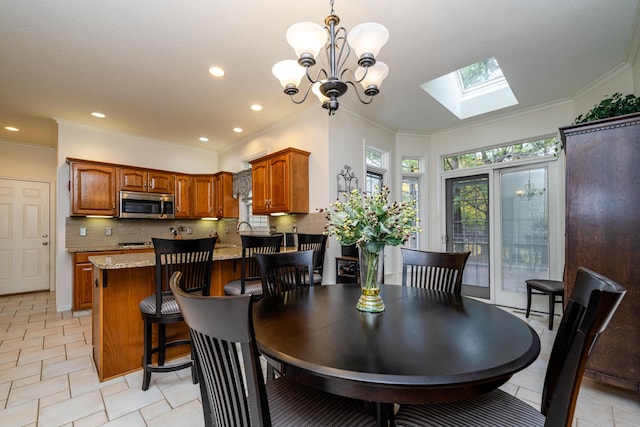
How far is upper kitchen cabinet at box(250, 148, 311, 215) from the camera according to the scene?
3.86 m

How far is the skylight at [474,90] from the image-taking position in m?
3.84

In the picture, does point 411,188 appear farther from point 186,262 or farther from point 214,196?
point 186,262

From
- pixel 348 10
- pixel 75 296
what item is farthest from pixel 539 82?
pixel 75 296

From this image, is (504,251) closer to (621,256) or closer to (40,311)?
(621,256)

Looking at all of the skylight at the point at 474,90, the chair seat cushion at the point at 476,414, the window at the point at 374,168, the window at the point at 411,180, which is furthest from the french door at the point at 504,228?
the chair seat cushion at the point at 476,414

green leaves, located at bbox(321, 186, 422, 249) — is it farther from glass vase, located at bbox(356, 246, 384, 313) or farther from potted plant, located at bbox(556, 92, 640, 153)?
potted plant, located at bbox(556, 92, 640, 153)

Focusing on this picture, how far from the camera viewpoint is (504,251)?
14.2 ft

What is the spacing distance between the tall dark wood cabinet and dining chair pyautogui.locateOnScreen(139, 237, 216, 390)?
8.99 ft

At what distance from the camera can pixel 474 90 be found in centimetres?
422

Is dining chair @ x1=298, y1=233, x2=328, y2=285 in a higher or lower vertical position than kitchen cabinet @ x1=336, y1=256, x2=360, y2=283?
higher

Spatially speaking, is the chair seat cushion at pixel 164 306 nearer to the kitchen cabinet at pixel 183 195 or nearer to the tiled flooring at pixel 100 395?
the tiled flooring at pixel 100 395

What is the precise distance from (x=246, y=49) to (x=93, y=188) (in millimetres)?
3450

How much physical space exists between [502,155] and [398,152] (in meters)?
1.53

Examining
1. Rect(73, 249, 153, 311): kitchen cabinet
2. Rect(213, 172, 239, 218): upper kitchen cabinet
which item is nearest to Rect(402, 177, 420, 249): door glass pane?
Rect(213, 172, 239, 218): upper kitchen cabinet
